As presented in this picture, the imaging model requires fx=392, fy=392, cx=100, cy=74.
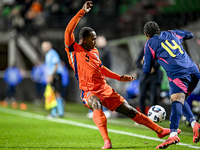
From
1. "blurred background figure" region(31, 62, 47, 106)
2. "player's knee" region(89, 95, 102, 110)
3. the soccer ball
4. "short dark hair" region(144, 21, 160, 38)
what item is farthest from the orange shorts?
"blurred background figure" region(31, 62, 47, 106)

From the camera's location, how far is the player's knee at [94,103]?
575 cm

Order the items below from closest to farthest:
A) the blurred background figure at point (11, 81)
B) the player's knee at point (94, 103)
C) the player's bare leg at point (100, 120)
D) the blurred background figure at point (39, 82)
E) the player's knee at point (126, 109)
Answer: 1. the player's bare leg at point (100, 120)
2. the player's knee at point (94, 103)
3. the player's knee at point (126, 109)
4. the blurred background figure at point (11, 81)
5. the blurred background figure at point (39, 82)

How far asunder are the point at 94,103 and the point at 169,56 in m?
1.32

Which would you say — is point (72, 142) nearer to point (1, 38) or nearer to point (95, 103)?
point (95, 103)

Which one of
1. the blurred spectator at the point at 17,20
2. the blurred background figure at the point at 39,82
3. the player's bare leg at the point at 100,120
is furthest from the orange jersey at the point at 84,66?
the blurred spectator at the point at 17,20

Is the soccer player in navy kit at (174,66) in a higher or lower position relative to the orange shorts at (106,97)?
higher

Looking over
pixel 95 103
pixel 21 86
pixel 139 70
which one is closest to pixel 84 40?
pixel 95 103

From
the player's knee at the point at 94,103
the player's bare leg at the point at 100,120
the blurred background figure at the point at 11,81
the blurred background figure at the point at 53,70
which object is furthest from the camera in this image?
the blurred background figure at the point at 11,81

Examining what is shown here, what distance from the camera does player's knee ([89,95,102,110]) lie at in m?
5.75

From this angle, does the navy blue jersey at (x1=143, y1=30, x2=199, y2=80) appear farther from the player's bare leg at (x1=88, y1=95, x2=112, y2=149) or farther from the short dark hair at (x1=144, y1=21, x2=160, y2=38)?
the player's bare leg at (x1=88, y1=95, x2=112, y2=149)

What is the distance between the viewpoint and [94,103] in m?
5.76

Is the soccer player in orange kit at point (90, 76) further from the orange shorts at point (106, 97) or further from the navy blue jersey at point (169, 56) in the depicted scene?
the navy blue jersey at point (169, 56)

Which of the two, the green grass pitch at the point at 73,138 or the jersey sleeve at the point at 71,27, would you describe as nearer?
the jersey sleeve at the point at 71,27

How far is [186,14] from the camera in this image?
15438mm
